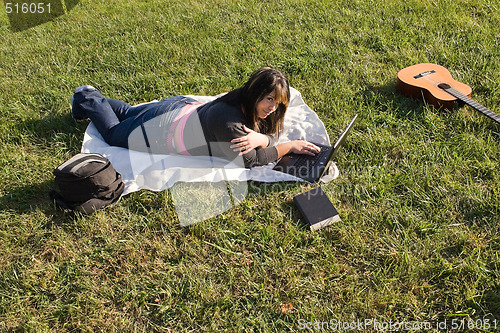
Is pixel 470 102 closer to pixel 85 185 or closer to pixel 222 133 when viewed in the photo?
pixel 222 133

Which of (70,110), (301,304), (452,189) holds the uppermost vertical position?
(70,110)

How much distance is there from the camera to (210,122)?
300 centimetres

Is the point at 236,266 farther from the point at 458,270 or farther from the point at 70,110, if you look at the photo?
the point at 70,110

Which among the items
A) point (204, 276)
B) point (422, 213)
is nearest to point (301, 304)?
point (204, 276)

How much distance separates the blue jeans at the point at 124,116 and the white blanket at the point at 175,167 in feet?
0.33

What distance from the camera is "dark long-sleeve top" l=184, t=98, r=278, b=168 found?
9.68ft

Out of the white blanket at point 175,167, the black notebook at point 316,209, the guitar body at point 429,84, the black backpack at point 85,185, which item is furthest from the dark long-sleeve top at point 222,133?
the guitar body at point 429,84

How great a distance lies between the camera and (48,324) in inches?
94.3

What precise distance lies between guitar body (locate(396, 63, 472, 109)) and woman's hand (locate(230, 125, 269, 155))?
6.27ft

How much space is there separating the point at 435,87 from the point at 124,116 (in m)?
3.29

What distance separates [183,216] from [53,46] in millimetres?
3839

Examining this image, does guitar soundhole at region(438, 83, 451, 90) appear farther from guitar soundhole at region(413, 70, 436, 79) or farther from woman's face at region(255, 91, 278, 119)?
woman's face at region(255, 91, 278, 119)

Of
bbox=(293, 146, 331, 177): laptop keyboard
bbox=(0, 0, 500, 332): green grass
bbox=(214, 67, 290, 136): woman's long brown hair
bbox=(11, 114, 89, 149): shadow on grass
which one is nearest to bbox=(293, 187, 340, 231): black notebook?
bbox=(0, 0, 500, 332): green grass

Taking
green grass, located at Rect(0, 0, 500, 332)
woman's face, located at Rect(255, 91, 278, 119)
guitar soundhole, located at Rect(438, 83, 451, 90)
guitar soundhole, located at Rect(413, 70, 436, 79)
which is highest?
woman's face, located at Rect(255, 91, 278, 119)
